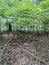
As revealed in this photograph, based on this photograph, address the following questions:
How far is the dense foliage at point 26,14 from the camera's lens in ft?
3.99

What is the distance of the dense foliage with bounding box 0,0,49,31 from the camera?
122cm

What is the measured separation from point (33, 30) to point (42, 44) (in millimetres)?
296

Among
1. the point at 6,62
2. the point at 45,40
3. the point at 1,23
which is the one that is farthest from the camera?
the point at 1,23

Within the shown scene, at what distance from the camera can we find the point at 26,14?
1416 millimetres

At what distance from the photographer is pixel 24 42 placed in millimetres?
1456

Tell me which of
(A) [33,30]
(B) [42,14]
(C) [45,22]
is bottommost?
(A) [33,30]

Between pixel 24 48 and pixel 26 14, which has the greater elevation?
pixel 26 14

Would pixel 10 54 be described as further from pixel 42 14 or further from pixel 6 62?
pixel 42 14

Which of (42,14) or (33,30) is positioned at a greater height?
(42,14)

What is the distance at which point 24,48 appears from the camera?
53.3 inches

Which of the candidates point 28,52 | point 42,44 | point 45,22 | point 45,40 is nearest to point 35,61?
point 28,52

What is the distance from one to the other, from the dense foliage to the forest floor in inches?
3.7

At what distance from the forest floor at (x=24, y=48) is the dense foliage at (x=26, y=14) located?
95 mm

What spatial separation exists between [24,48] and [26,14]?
12.9 inches
